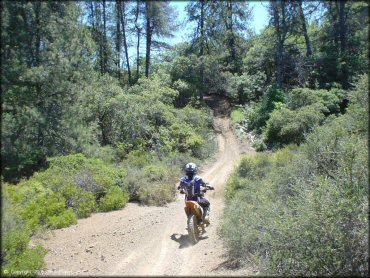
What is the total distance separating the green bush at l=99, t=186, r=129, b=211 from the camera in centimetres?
1320

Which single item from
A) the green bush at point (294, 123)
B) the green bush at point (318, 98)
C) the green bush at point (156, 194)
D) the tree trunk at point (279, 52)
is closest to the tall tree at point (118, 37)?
the green bush at point (156, 194)

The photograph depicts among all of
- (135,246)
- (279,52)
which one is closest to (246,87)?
(279,52)

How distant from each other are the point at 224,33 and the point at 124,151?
69.4ft

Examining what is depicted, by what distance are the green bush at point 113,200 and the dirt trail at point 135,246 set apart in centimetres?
29

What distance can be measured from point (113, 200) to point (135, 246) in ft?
13.6

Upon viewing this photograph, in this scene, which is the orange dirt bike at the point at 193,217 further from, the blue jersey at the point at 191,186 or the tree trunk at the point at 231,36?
the tree trunk at the point at 231,36

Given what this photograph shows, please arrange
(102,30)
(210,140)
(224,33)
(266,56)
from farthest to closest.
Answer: (224,33), (266,56), (210,140), (102,30)

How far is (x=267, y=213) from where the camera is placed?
762 centimetres

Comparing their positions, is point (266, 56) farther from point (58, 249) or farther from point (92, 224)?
point (58, 249)

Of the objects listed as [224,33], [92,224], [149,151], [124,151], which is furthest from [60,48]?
[224,33]

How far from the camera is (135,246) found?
943 cm

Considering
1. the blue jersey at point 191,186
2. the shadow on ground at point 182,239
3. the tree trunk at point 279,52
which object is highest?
the tree trunk at point 279,52

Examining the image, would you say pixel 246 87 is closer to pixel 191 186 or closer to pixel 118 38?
pixel 118 38

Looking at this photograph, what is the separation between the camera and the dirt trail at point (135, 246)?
752 centimetres
